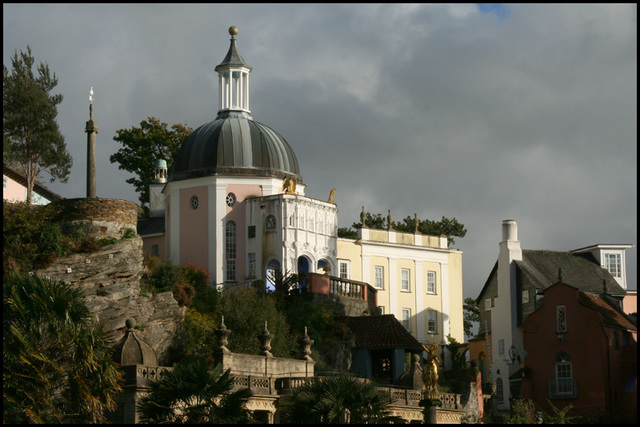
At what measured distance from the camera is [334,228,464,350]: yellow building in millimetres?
68688

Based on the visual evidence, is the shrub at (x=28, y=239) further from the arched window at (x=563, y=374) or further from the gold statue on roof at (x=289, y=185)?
the arched window at (x=563, y=374)

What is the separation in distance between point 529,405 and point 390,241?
19.4 m

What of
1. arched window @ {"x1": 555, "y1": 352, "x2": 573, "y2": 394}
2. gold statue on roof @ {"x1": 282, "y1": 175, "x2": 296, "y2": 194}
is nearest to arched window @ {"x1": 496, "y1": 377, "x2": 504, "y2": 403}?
arched window @ {"x1": 555, "y1": 352, "x2": 573, "y2": 394}

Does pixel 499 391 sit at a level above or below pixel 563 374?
below

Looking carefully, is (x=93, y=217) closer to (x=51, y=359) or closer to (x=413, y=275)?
(x=51, y=359)

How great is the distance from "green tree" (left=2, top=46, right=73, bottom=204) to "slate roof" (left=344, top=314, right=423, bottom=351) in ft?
55.6

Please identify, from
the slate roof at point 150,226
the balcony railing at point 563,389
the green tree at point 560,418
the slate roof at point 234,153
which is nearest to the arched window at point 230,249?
the slate roof at point 234,153

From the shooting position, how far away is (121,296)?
51031 millimetres

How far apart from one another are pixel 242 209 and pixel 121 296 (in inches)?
507

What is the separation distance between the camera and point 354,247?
68562mm

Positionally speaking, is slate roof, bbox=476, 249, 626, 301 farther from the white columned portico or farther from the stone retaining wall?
the stone retaining wall

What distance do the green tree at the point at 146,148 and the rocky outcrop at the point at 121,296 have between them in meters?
20.8

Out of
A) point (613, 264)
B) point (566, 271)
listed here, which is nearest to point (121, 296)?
point (566, 271)

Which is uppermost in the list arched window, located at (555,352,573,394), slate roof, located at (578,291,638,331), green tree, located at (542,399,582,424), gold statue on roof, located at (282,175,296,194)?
gold statue on roof, located at (282,175,296,194)
